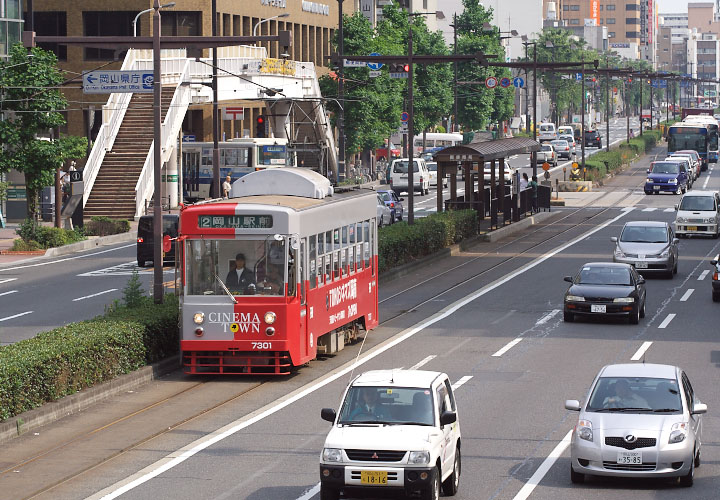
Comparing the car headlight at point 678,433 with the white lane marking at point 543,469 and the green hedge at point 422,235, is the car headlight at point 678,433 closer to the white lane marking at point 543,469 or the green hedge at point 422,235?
the white lane marking at point 543,469

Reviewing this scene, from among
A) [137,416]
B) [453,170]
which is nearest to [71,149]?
[453,170]

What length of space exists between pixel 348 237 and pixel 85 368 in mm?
7366

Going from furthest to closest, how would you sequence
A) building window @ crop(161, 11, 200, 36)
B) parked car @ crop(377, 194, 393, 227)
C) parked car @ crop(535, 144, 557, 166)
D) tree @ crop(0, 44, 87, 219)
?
parked car @ crop(535, 144, 557, 166), building window @ crop(161, 11, 200, 36), parked car @ crop(377, 194, 393, 227), tree @ crop(0, 44, 87, 219)

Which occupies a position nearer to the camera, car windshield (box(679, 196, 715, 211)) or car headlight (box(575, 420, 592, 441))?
car headlight (box(575, 420, 592, 441))

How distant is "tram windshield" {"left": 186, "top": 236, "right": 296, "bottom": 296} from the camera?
2395 cm

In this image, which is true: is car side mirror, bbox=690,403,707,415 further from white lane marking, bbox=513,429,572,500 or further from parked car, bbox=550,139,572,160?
parked car, bbox=550,139,572,160

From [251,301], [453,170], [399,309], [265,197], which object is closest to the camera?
[251,301]

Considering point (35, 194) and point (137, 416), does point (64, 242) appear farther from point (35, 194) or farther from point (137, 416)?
point (137, 416)

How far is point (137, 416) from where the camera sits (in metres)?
21.6

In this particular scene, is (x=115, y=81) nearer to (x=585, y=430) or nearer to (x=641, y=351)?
(x=641, y=351)

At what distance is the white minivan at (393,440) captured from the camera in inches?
590

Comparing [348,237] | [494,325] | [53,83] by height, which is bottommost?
[494,325]

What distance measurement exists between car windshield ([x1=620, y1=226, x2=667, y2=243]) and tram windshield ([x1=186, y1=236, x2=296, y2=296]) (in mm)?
21281

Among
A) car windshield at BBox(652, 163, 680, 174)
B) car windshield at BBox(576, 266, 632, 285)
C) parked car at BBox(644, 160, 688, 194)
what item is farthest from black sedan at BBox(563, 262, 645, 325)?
car windshield at BBox(652, 163, 680, 174)
